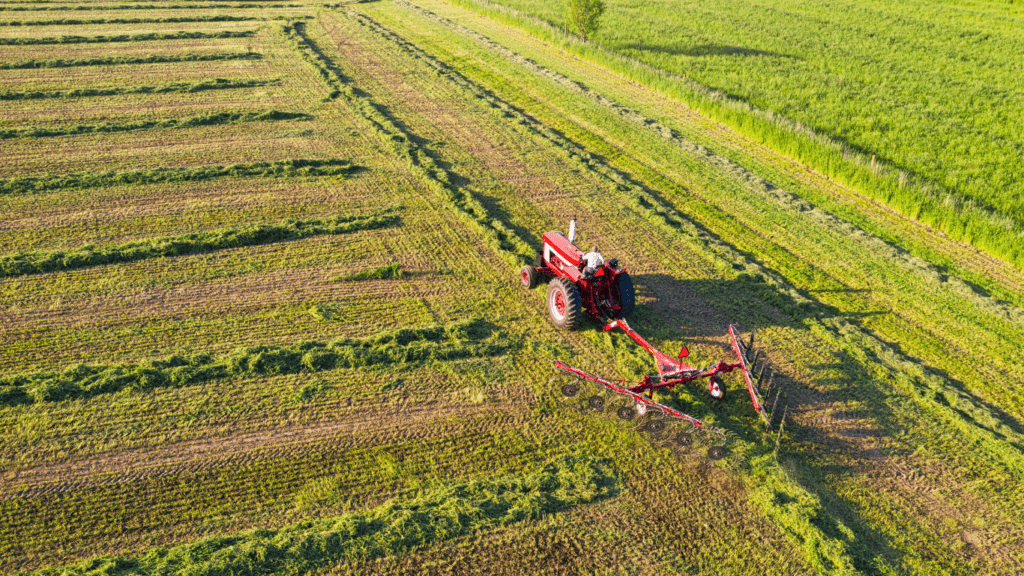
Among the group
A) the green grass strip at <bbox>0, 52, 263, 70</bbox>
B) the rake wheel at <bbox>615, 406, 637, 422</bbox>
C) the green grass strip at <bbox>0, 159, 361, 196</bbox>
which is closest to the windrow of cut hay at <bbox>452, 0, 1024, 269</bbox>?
the rake wheel at <bbox>615, 406, 637, 422</bbox>

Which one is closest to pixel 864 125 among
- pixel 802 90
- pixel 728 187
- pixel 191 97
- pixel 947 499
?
pixel 802 90

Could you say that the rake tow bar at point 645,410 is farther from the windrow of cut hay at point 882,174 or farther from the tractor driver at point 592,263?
the windrow of cut hay at point 882,174

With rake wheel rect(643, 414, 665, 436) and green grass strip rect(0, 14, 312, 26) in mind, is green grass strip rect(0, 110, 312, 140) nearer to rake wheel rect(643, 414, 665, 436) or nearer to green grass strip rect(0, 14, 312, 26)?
rake wheel rect(643, 414, 665, 436)

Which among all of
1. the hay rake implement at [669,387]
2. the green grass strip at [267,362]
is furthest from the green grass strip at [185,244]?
the hay rake implement at [669,387]

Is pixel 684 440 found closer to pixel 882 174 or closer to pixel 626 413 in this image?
pixel 626 413

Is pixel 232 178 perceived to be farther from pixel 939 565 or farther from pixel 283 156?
pixel 939 565
